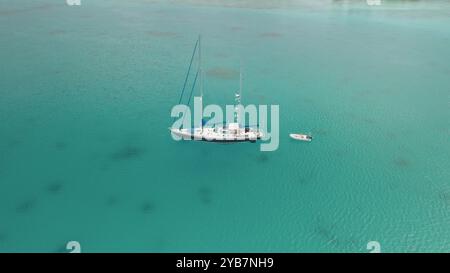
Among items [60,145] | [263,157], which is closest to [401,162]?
[263,157]

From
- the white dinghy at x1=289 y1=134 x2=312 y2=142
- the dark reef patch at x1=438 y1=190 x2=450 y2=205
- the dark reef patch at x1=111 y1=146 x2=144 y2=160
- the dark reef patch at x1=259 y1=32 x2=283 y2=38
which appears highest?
the dark reef patch at x1=259 y1=32 x2=283 y2=38

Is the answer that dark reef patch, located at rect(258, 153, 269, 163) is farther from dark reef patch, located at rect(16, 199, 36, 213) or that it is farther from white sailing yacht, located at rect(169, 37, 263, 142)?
dark reef patch, located at rect(16, 199, 36, 213)

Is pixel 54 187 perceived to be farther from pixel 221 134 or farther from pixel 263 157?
pixel 263 157

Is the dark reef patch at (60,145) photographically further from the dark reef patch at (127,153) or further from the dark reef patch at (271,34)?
the dark reef patch at (271,34)

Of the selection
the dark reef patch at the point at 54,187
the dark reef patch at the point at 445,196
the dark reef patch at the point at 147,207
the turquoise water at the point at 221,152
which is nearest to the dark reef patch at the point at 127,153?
the turquoise water at the point at 221,152

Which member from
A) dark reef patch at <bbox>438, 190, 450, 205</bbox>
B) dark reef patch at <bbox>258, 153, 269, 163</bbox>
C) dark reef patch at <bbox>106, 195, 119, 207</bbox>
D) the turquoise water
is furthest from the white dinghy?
dark reef patch at <bbox>106, 195, 119, 207</bbox>
